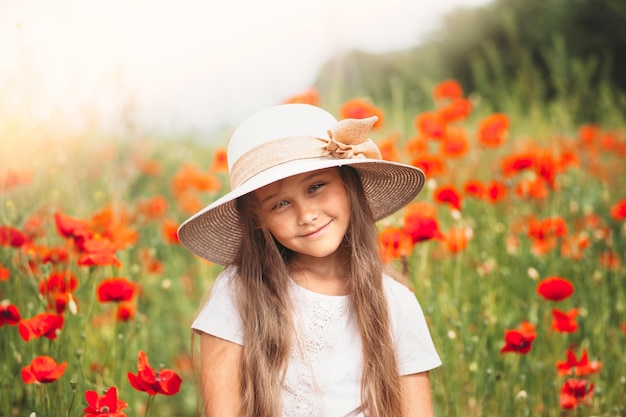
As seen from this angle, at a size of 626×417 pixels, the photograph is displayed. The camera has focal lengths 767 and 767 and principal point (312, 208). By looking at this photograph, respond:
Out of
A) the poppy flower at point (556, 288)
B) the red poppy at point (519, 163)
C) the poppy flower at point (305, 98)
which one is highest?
the poppy flower at point (305, 98)

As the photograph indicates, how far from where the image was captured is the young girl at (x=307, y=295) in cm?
162

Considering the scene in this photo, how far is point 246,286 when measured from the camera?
1.72 meters

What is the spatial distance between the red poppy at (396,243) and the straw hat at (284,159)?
26 centimetres

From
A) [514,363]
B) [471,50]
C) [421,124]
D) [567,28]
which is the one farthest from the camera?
[471,50]

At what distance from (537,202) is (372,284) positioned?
1.43 metres

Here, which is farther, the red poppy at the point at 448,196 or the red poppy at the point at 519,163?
the red poppy at the point at 519,163

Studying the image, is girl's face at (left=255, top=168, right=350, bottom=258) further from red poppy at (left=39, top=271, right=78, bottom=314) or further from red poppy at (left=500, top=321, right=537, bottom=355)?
red poppy at (left=39, top=271, right=78, bottom=314)

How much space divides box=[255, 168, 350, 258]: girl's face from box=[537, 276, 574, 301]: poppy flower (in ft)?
2.12

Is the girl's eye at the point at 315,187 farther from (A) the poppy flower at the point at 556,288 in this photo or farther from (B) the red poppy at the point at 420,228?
(A) the poppy flower at the point at 556,288

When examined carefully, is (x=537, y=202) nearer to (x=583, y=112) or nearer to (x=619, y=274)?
(x=619, y=274)

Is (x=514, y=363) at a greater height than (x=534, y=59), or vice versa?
(x=534, y=59)

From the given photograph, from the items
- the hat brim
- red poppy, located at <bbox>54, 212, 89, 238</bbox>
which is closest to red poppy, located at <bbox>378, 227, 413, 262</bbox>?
the hat brim

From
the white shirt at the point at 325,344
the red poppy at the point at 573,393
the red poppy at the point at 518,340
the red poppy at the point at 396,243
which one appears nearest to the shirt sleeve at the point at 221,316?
the white shirt at the point at 325,344

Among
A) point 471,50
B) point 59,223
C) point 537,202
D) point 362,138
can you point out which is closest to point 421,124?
point 537,202
